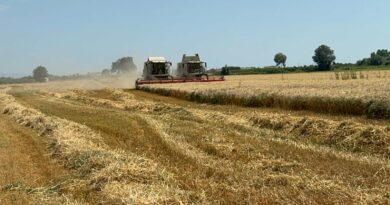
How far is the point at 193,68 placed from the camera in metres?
54.7

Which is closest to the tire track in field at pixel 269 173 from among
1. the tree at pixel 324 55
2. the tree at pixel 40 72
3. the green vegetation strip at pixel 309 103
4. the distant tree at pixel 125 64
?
the green vegetation strip at pixel 309 103

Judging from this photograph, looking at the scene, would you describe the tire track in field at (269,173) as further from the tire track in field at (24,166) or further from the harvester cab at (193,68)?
the harvester cab at (193,68)

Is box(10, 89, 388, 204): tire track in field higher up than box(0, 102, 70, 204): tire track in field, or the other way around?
box(10, 89, 388, 204): tire track in field

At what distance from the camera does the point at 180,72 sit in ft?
184

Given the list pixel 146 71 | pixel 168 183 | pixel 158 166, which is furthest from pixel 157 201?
pixel 146 71

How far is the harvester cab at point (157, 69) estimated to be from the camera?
5366 cm

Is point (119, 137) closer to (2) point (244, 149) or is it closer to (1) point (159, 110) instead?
(2) point (244, 149)

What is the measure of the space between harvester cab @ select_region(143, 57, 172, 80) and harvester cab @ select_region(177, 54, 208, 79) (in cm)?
172

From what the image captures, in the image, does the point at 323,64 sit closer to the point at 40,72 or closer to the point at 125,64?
the point at 125,64

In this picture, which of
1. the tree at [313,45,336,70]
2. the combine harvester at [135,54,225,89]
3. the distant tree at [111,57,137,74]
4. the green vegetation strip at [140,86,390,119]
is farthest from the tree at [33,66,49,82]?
the green vegetation strip at [140,86,390,119]

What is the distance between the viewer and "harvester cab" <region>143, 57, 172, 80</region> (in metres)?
53.7

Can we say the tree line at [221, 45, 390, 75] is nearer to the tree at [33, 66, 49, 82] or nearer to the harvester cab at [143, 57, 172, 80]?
the harvester cab at [143, 57, 172, 80]

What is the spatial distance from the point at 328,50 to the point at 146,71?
84979 millimetres

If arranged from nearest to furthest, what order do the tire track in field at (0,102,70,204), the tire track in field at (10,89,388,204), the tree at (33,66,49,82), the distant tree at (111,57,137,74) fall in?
the tire track in field at (10,89,388,204) → the tire track in field at (0,102,70,204) → the distant tree at (111,57,137,74) → the tree at (33,66,49,82)
